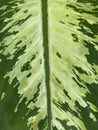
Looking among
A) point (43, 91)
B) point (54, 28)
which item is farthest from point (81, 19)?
point (43, 91)

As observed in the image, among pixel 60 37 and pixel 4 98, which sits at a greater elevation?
pixel 60 37

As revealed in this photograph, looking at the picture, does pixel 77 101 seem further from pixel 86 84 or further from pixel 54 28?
pixel 54 28

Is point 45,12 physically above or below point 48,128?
above

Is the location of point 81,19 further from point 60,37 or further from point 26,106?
point 26,106

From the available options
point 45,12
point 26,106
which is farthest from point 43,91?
point 45,12

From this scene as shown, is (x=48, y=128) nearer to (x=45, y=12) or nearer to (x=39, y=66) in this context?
(x=39, y=66)
